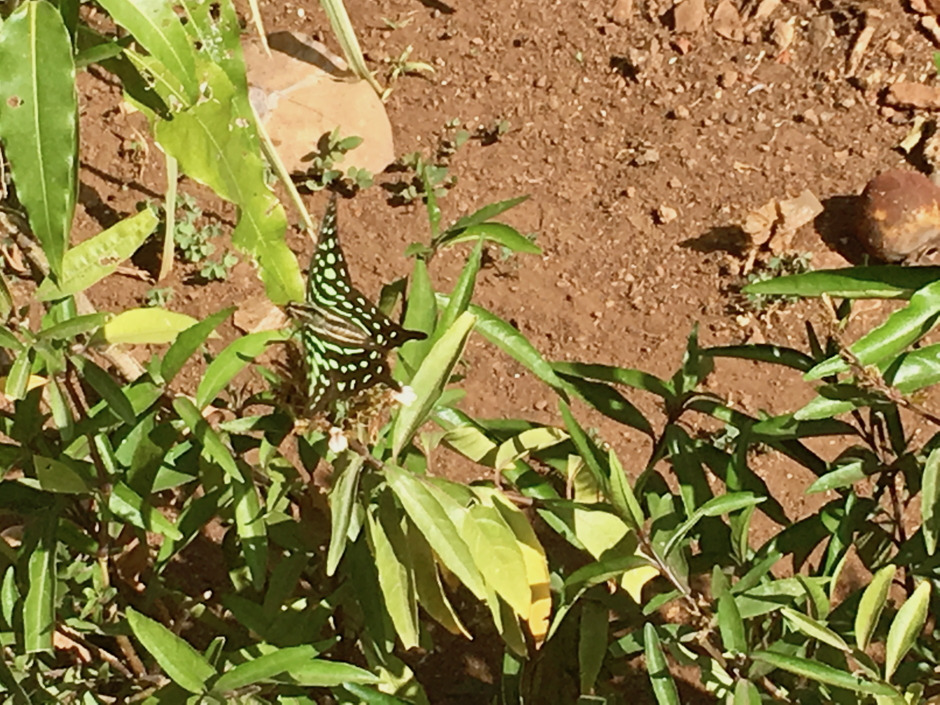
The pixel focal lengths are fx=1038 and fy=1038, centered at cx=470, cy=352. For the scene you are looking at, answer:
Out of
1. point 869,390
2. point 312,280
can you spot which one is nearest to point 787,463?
point 869,390

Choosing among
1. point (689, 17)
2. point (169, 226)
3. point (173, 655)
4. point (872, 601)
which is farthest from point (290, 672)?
point (689, 17)

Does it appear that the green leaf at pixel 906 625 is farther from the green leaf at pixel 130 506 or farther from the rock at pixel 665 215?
the rock at pixel 665 215

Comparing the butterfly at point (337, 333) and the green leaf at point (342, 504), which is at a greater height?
the butterfly at point (337, 333)

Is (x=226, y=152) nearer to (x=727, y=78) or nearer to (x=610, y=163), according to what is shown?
(x=610, y=163)

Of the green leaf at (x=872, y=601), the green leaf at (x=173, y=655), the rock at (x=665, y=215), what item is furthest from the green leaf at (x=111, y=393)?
the rock at (x=665, y=215)

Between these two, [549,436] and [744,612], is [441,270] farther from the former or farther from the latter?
[744,612]

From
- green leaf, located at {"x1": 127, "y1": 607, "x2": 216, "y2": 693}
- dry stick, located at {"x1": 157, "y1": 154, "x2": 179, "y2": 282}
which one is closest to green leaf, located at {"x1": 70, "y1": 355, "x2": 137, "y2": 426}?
green leaf, located at {"x1": 127, "y1": 607, "x2": 216, "y2": 693}

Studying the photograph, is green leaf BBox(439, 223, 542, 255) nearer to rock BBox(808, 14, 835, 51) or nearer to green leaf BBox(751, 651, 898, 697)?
green leaf BBox(751, 651, 898, 697)
